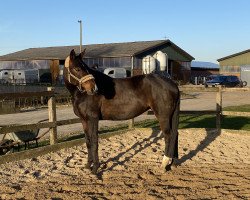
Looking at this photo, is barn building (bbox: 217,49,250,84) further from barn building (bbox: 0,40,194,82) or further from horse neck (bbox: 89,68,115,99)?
horse neck (bbox: 89,68,115,99)

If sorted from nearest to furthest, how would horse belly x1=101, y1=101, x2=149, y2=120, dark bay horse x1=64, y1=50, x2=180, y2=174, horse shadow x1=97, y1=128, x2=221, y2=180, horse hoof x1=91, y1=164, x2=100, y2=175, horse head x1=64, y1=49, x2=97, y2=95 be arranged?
1. horse head x1=64, y1=49, x2=97, y2=95
2. horse hoof x1=91, y1=164, x2=100, y2=175
3. dark bay horse x1=64, y1=50, x2=180, y2=174
4. horse belly x1=101, y1=101, x2=149, y2=120
5. horse shadow x1=97, y1=128, x2=221, y2=180

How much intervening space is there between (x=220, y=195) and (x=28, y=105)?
55.6 feet

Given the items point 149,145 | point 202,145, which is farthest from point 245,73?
point 149,145

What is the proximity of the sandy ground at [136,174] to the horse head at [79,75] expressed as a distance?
161 cm

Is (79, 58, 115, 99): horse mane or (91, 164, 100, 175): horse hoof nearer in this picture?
(91, 164, 100, 175): horse hoof

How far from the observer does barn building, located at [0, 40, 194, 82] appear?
41.3 m

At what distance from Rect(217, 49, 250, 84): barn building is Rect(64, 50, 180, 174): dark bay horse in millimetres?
47653

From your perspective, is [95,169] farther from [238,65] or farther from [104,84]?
[238,65]

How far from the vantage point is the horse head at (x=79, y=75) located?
19.8ft

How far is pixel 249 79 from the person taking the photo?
51.1m

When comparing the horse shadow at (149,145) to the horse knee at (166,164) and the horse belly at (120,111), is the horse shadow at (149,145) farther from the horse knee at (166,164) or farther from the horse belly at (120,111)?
the horse belly at (120,111)

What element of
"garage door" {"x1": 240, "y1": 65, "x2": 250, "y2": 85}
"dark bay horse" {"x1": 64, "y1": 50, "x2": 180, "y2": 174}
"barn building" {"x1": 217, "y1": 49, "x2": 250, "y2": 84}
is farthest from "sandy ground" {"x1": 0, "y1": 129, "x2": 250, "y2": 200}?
"barn building" {"x1": 217, "y1": 49, "x2": 250, "y2": 84}

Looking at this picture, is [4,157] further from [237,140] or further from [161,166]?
[237,140]

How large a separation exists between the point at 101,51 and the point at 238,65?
21.7m
